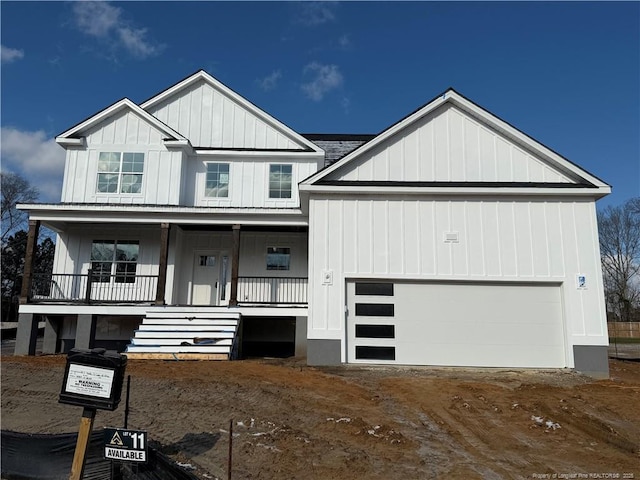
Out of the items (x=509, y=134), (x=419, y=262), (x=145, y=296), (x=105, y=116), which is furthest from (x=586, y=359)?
(x=105, y=116)

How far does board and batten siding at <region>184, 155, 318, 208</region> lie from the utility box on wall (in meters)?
12.3

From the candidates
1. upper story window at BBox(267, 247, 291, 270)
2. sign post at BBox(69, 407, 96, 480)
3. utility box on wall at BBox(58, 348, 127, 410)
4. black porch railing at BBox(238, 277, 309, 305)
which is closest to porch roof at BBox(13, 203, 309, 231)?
upper story window at BBox(267, 247, 291, 270)

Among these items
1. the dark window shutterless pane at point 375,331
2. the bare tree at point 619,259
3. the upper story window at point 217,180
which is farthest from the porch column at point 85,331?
the bare tree at point 619,259

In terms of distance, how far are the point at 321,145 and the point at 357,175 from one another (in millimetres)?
6720

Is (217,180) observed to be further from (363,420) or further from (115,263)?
(363,420)

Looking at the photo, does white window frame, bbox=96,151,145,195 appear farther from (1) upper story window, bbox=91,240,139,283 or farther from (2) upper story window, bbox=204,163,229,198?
(2) upper story window, bbox=204,163,229,198

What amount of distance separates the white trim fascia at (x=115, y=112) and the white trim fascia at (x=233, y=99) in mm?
850

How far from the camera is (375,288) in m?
12.0

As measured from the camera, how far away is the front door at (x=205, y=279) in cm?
1617

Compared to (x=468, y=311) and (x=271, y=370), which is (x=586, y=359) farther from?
(x=271, y=370)

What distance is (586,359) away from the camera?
37.3 ft

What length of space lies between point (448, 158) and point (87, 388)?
10967mm

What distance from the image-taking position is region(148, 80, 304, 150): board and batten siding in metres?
16.9

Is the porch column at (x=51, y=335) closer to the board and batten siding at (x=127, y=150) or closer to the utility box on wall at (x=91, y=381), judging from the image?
the board and batten siding at (x=127, y=150)
